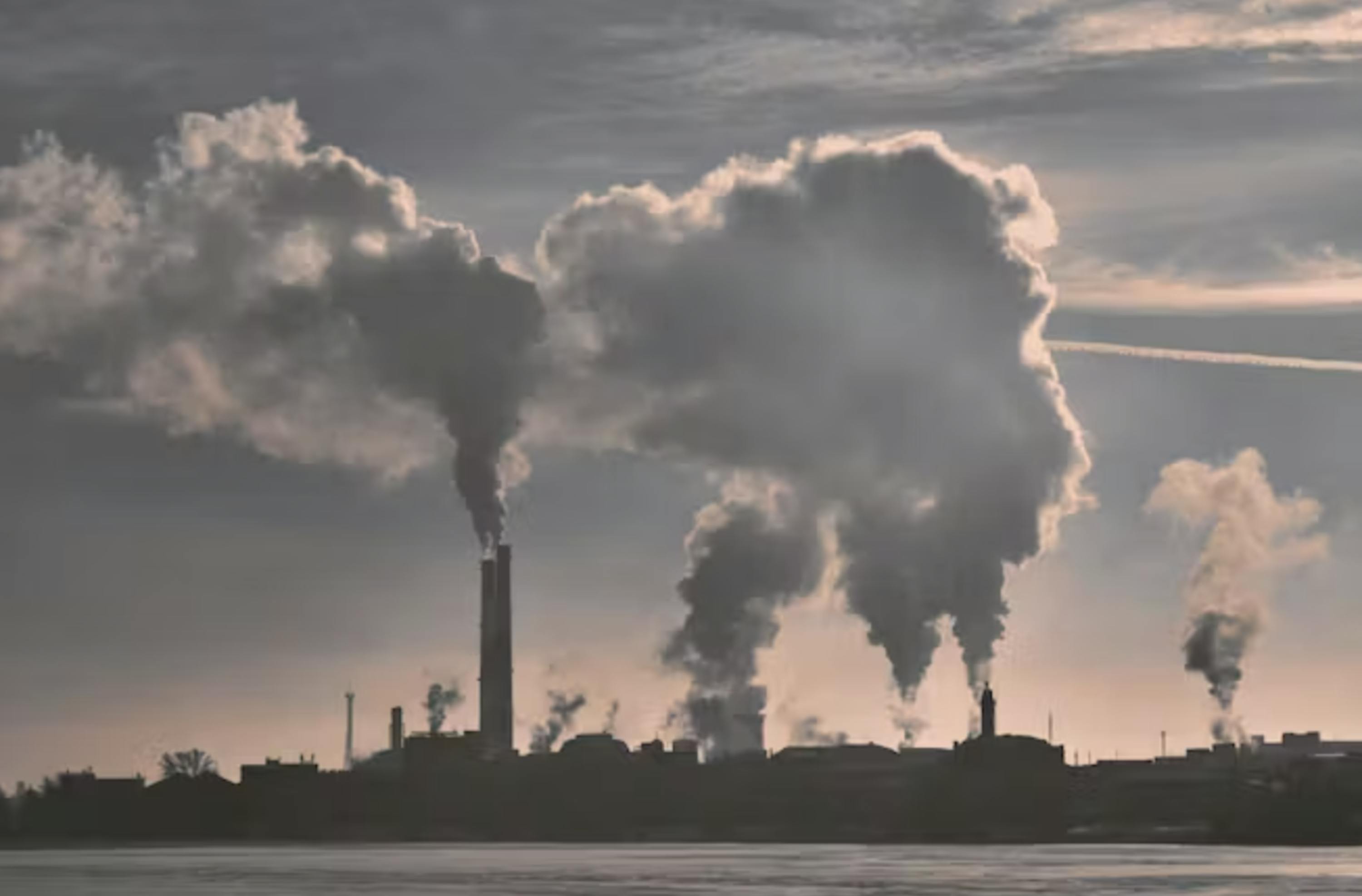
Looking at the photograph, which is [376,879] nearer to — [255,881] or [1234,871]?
[255,881]

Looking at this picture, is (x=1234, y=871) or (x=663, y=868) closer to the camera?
(x=1234, y=871)

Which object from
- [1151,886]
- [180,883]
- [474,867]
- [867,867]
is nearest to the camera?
→ [1151,886]

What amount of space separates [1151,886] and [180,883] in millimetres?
56233

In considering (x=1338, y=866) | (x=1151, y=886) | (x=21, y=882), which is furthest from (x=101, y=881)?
(x=1338, y=866)

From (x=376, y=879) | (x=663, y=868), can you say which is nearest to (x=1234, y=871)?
(x=663, y=868)

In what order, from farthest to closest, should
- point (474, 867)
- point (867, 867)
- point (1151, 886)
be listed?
point (474, 867), point (867, 867), point (1151, 886)

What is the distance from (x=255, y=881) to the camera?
168 m

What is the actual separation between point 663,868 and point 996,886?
4492 centimetres

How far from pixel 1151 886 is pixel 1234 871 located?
27.3 m

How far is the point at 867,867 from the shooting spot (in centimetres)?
18412

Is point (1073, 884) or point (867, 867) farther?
point (867, 867)

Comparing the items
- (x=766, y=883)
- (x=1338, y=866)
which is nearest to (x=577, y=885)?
(x=766, y=883)

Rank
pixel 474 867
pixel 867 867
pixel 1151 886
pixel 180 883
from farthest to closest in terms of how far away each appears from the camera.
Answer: pixel 474 867, pixel 867 867, pixel 180 883, pixel 1151 886

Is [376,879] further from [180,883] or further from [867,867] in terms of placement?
[867,867]
